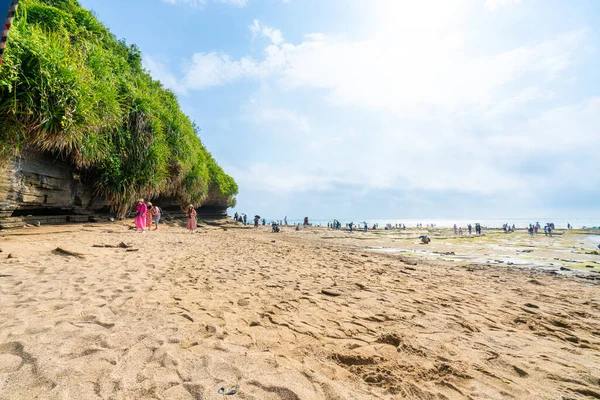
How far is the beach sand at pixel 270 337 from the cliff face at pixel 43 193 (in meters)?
3.40

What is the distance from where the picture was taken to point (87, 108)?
896cm

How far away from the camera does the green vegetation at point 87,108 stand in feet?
23.9

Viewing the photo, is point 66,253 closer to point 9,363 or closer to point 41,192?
point 41,192

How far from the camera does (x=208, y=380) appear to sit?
7.45 ft

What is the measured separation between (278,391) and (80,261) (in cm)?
642

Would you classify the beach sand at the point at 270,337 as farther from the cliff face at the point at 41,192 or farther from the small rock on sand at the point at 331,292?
the cliff face at the point at 41,192

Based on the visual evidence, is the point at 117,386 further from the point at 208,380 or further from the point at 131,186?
the point at 131,186

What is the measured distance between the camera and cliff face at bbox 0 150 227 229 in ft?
27.7

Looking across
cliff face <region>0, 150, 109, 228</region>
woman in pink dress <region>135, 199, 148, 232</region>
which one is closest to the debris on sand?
cliff face <region>0, 150, 109, 228</region>

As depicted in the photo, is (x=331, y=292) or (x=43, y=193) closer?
(x=331, y=292)

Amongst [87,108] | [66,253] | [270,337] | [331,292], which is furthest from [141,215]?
[270,337]

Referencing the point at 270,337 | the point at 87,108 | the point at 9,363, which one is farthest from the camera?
the point at 87,108

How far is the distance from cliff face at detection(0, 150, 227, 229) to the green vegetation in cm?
51

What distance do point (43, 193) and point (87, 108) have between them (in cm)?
385
